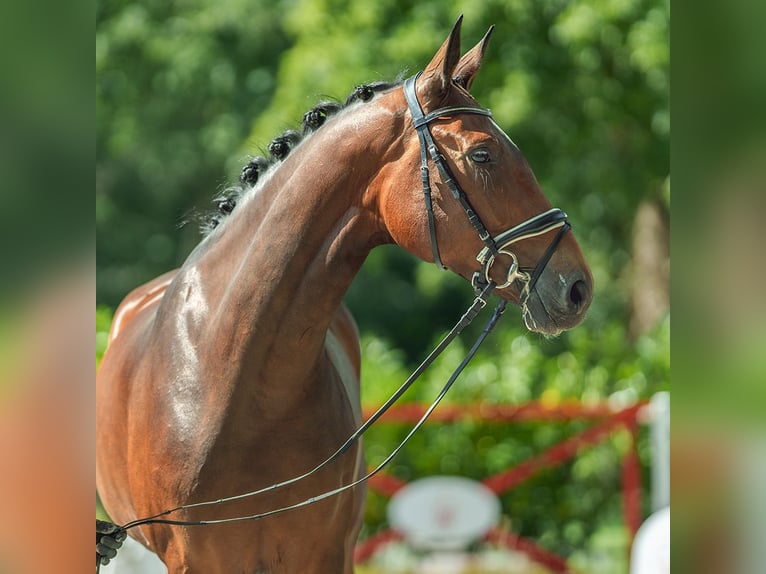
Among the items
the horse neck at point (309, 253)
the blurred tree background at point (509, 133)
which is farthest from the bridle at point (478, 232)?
the blurred tree background at point (509, 133)

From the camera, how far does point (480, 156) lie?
8.33ft

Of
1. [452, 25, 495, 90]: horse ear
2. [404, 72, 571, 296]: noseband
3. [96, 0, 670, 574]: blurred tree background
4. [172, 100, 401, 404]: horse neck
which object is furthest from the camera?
[96, 0, 670, 574]: blurred tree background

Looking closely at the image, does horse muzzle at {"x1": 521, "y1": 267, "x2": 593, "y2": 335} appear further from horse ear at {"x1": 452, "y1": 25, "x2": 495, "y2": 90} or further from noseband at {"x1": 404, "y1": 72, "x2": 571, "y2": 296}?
horse ear at {"x1": 452, "y1": 25, "x2": 495, "y2": 90}

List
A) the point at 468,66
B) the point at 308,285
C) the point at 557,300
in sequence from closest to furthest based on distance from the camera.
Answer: the point at 557,300
the point at 308,285
the point at 468,66

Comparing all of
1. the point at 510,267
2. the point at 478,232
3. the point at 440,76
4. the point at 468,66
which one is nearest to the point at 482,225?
the point at 478,232

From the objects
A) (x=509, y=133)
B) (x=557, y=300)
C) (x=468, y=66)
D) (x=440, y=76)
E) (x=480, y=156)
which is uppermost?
(x=509, y=133)

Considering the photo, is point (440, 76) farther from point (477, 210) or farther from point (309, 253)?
point (309, 253)

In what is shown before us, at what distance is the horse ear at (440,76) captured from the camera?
2.57 meters

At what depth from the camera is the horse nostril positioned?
2527 mm

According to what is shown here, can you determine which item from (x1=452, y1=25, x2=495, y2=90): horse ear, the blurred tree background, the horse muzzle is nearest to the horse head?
the horse muzzle

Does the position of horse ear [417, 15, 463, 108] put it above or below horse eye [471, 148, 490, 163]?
above

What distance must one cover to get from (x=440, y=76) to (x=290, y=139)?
56cm

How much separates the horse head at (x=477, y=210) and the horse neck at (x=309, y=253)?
80 mm

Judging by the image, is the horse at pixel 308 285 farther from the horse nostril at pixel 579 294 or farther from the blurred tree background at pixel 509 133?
the blurred tree background at pixel 509 133
